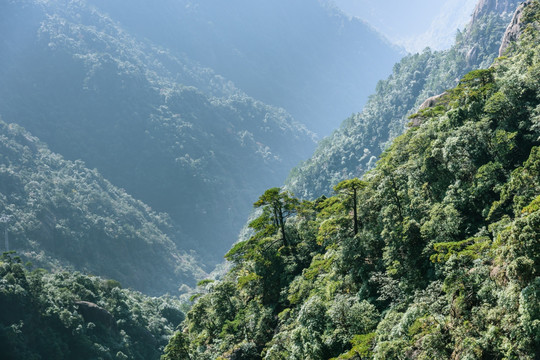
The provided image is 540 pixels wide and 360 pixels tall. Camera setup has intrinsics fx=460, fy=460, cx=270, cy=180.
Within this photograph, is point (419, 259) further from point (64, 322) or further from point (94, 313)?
point (94, 313)

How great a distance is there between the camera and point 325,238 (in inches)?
1642

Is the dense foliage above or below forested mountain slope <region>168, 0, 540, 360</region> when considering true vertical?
above

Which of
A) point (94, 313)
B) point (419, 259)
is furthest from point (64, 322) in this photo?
point (419, 259)

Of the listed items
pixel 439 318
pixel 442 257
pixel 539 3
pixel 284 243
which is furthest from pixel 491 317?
pixel 539 3

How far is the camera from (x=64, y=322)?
76000mm

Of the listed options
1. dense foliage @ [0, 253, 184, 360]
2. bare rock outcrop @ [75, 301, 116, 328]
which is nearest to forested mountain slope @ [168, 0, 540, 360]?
dense foliage @ [0, 253, 184, 360]

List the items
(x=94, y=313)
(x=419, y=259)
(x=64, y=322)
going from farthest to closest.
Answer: (x=94, y=313)
(x=64, y=322)
(x=419, y=259)

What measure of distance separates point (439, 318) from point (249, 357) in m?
20.5

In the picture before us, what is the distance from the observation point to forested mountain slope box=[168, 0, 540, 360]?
20141 mm

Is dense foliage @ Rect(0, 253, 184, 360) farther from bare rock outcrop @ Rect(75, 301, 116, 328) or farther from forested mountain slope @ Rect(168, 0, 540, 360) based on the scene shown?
forested mountain slope @ Rect(168, 0, 540, 360)

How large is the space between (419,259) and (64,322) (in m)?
66.3

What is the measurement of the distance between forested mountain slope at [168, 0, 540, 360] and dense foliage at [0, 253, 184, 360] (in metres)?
34.8

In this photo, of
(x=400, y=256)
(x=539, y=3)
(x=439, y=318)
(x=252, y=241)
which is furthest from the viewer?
(x=539, y=3)

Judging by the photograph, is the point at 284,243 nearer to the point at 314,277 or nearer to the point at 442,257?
the point at 314,277
